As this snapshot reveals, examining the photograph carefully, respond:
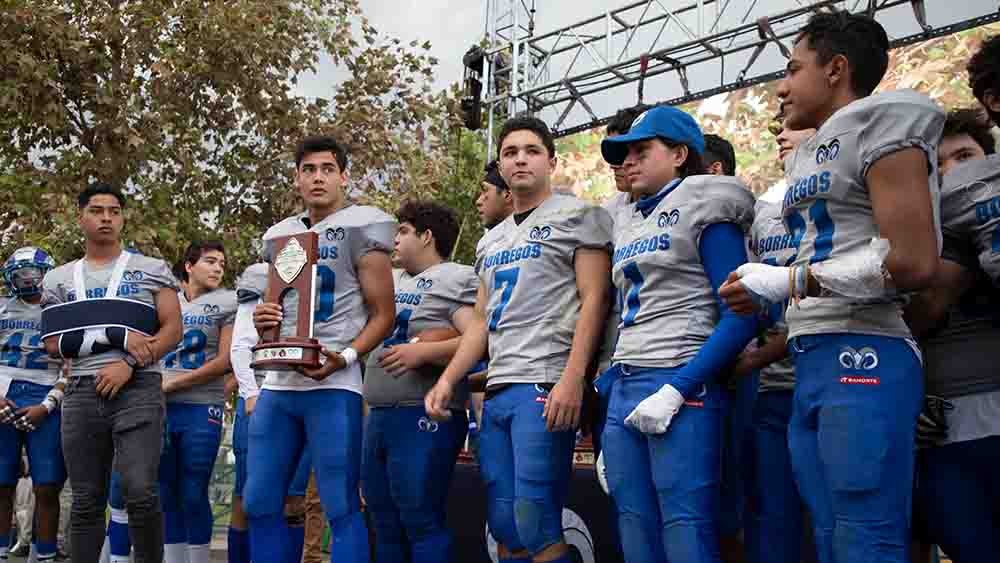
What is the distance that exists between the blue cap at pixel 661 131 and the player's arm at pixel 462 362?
93 cm

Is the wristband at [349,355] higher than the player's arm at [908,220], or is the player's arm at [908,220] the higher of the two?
the player's arm at [908,220]

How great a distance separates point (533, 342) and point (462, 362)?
0.44m

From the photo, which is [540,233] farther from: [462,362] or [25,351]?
[25,351]

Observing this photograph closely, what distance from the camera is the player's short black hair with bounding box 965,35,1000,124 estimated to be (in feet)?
9.03

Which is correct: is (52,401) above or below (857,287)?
below

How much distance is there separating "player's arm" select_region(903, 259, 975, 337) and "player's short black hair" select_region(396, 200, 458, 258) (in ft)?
8.97

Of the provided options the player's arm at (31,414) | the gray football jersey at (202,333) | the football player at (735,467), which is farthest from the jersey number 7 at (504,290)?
the player's arm at (31,414)

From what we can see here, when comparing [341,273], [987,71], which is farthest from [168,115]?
[987,71]

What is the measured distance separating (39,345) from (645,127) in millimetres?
4312

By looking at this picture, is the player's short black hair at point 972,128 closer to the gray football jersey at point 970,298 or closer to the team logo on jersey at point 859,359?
the gray football jersey at point 970,298

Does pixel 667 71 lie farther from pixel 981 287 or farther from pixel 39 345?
pixel 981 287

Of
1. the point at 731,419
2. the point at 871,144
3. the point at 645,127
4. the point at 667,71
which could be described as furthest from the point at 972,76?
the point at 667,71

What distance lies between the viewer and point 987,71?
2768mm

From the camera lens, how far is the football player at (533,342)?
3.59 meters
